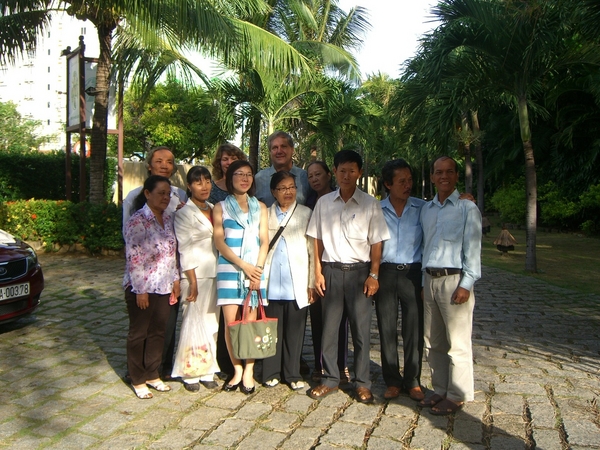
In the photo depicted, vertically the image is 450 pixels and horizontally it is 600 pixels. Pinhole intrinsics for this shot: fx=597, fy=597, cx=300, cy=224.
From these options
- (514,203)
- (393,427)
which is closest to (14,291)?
(393,427)

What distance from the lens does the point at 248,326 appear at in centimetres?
451

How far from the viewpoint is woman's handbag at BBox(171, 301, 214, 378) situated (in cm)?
472

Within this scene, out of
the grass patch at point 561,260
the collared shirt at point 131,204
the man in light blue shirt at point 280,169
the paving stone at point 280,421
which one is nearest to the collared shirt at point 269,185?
the man in light blue shirt at point 280,169

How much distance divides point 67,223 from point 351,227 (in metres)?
9.52

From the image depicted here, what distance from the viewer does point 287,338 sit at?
482 centimetres

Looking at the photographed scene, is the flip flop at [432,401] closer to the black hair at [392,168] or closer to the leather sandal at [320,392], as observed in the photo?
the leather sandal at [320,392]

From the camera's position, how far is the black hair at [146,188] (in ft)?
15.1

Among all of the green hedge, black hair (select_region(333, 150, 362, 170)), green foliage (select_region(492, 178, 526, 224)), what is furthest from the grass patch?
the green hedge

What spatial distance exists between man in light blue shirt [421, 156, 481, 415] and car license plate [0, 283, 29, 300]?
433cm

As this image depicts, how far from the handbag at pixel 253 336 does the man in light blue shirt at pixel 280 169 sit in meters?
1.07

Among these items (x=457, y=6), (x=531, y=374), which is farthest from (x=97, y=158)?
(x=531, y=374)

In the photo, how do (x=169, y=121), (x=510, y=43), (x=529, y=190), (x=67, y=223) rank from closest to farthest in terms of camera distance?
1. (x=510, y=43)
2. (x=529, y=190)
3. (x=67, y=223)
4. (x=169, y=121)

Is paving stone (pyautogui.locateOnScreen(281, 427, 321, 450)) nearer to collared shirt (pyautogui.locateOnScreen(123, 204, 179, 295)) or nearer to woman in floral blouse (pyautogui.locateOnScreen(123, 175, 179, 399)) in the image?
woman in floral blouse (pyautogui.locateOnScreen(123, 175, 179, 399))

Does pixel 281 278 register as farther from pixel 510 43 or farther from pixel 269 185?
pixel 510 43
